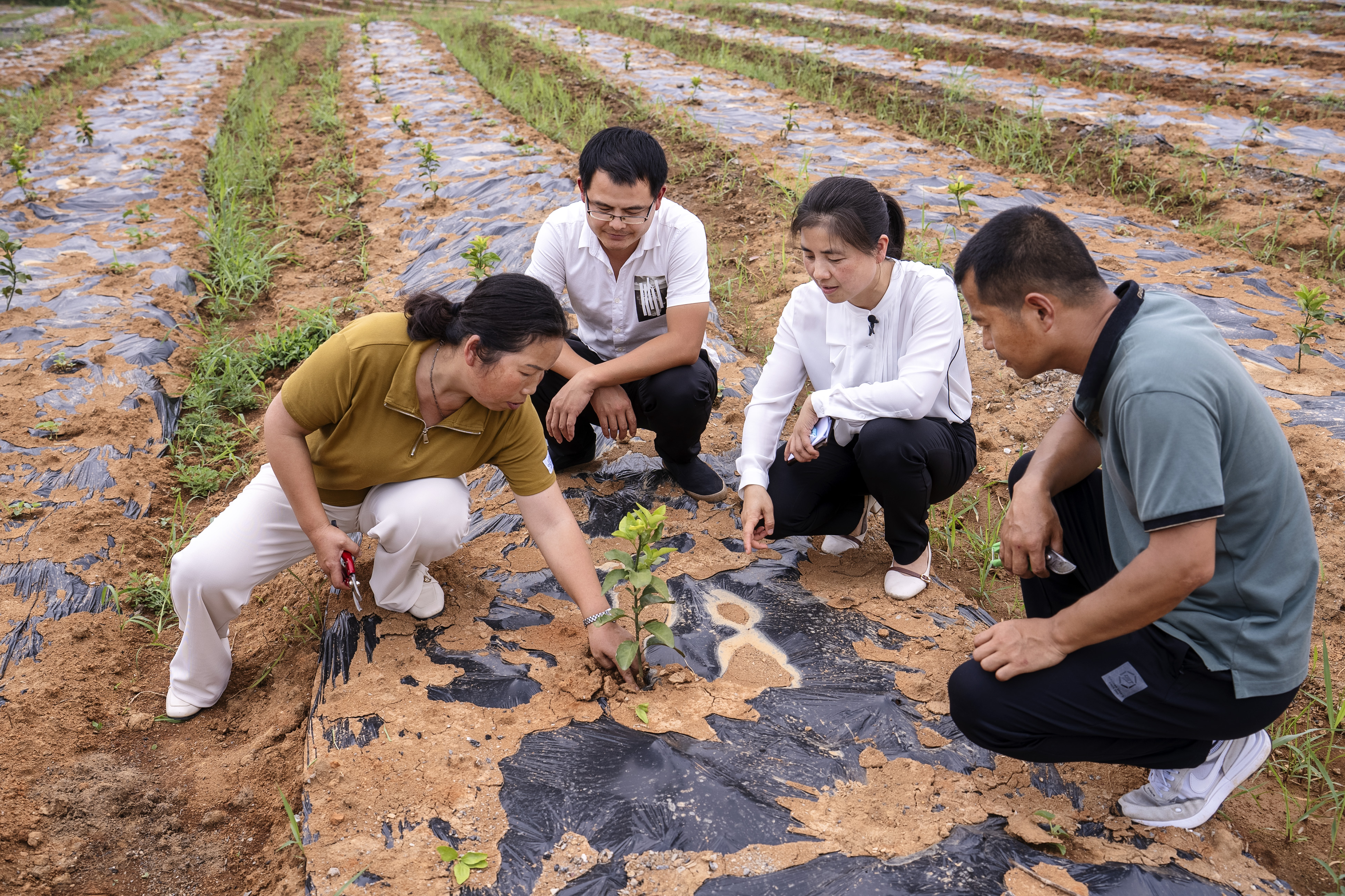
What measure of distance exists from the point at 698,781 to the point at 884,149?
Answer: 5.09 meters

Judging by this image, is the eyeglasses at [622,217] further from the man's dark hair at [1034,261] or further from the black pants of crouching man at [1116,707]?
the black pants of crouching man at [1116,707]

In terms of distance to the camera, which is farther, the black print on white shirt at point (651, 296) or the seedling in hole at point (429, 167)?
the seedling in hole at point (429, 167)

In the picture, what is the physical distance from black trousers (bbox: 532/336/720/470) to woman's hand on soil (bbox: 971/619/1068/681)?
120cm

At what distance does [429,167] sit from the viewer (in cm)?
523

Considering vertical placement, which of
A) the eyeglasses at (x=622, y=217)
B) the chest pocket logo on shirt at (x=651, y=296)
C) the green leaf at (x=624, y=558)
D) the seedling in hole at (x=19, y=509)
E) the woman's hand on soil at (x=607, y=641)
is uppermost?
the eyeglasses at (x=622, y=217)

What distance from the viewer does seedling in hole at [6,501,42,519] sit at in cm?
250

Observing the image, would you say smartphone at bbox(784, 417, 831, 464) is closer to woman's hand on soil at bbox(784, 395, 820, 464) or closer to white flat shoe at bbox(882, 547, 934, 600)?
woman's hand on soil at bbox(784, 395, 820, 464)

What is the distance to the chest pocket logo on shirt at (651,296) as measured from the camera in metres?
2.56

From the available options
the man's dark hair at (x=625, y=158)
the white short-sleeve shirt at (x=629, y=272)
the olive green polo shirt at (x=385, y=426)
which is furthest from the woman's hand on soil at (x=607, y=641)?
the man's dark hair at (x=625, y=158)

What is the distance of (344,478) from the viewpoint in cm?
195

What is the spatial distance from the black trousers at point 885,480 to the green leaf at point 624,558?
611mm

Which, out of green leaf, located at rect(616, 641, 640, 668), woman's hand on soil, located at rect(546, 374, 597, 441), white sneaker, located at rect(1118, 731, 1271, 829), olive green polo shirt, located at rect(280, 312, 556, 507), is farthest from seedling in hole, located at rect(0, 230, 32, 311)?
white sneaker, located at rect(1118, 731, 1271, 829)

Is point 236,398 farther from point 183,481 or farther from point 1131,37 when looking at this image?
point 1131,37

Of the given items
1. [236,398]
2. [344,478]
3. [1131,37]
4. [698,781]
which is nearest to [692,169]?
[236,398]
